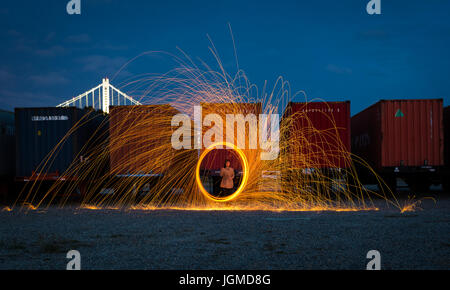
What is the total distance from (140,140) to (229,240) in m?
7.57

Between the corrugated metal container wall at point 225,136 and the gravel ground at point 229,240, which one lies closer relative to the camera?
the gravel ground at point 229,240

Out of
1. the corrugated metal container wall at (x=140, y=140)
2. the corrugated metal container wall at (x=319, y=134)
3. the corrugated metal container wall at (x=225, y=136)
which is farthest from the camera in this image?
the corrugated metal container wall at (x=319, y=134)

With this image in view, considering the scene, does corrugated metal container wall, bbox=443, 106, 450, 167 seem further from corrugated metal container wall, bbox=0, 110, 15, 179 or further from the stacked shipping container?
corrugated metal container wall, bbox=0, 110, 15, 179

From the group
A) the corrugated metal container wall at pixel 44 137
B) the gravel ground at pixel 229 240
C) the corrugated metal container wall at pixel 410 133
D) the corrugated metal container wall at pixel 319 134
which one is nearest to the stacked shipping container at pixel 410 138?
the corrugated metal container wall at pixel 410 133

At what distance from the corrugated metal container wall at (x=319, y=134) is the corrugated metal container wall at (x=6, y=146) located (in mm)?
11324

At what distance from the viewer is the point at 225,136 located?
12.6 meters

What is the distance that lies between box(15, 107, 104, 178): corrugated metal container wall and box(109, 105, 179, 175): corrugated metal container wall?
151cm

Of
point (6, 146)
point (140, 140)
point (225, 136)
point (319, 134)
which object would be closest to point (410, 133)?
point (319, 134)

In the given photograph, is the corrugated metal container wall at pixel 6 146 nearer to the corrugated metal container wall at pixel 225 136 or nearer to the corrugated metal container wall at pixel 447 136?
the corrugated metal container wall at pixel 225 136

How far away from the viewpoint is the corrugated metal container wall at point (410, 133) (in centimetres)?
1414

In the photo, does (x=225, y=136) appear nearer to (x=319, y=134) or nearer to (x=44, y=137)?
(x=319, y=134)

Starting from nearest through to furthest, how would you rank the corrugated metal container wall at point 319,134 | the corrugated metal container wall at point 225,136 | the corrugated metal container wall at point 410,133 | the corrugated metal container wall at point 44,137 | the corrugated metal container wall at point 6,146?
the corrugated metal container wall at point 225,136
the corrugated metal container wall at point 44,137
the corrugated metal container wall at point 319,134
the corrugated metal container wall at point 410,133
the corrugated metal container wall at point 6,146

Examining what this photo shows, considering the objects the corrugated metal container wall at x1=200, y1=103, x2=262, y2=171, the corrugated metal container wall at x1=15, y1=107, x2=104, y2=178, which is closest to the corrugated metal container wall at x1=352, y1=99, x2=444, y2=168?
the corrugated metal container wall at x1=200, y1=103, x2=262, y2=171
